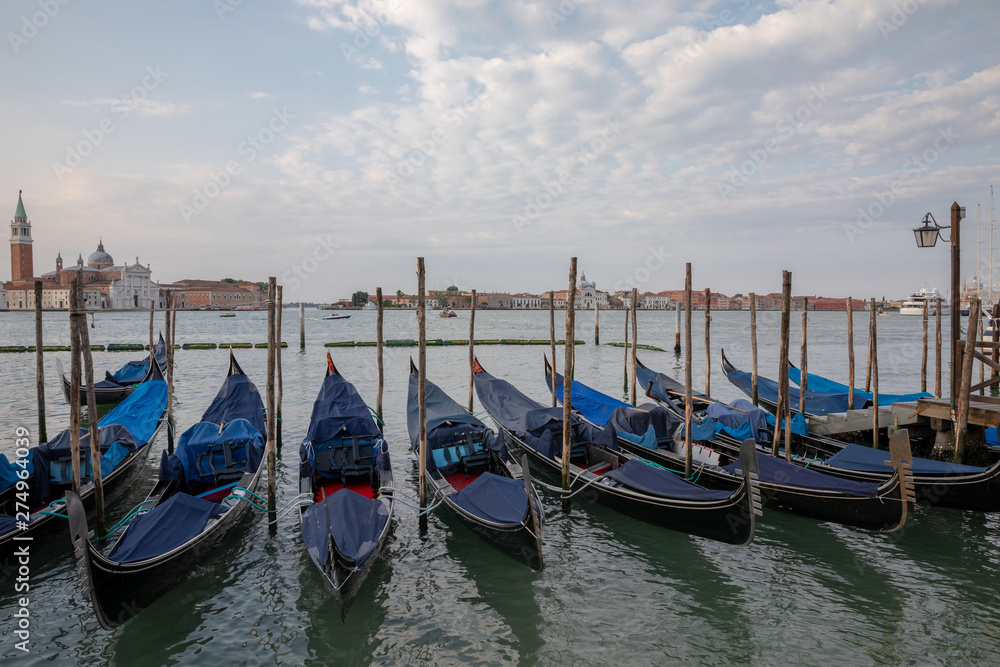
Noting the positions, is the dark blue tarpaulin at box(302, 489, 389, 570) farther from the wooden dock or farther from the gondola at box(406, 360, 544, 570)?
the wooden dock

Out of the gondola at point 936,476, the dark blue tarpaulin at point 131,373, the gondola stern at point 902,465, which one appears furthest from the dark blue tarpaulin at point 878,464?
the dark blue tarpaulin at point 131,373

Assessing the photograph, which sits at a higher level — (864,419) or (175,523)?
(864,419)

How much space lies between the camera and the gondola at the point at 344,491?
4.46 meters

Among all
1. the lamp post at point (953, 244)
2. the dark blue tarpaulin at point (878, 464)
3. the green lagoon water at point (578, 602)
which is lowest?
the green lagoon water at point (578, 602)

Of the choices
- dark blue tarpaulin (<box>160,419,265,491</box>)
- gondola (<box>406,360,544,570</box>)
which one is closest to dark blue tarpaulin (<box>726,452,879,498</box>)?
gondola (<box>406,360,544,570</box>)

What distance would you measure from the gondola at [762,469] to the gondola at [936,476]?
Answer: 2.45 ft

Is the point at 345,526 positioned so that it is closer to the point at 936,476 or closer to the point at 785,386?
the point at 785,386

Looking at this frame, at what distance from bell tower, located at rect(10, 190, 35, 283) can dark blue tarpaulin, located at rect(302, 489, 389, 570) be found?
94.7 m

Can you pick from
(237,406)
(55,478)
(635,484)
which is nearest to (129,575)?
(55,478)

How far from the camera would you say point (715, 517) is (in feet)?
17.9

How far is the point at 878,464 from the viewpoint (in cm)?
670

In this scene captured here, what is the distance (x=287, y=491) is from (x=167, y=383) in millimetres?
3868

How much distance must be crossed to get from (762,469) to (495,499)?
3.33 metres

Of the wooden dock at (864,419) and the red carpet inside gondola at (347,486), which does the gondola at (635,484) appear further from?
the wooden dock at (864,419)
